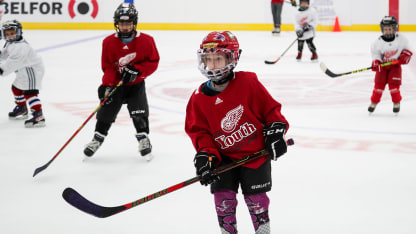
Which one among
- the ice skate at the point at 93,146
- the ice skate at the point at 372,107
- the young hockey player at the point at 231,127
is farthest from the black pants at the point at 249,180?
the ice skate at the point at 372,107

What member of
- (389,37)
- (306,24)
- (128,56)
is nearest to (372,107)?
(389,37)

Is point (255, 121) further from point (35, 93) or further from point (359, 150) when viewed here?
point (35, 93)

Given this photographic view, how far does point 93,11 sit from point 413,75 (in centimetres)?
814

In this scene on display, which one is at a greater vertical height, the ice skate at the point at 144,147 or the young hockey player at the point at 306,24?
the young hockey player at the point at 306,24

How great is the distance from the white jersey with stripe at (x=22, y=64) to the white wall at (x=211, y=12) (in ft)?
28.3

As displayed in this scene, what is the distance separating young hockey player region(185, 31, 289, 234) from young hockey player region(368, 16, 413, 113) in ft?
9.88

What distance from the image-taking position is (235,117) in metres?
2.18

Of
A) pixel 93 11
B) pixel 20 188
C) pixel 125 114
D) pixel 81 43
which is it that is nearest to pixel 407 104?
pixel 125 114

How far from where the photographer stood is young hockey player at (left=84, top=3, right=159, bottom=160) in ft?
11.9

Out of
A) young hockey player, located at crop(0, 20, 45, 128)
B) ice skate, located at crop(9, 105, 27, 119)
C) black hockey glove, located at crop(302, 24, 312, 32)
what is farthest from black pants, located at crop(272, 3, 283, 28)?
young hockey player, located at crop(0, 20, 45, 128)

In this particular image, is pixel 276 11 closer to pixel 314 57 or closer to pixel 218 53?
pixel 314 57

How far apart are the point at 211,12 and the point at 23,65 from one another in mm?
9014

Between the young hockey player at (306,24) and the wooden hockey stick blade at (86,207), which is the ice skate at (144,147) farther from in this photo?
the young hockey player at (306,24)

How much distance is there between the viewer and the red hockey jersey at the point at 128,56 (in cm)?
368
